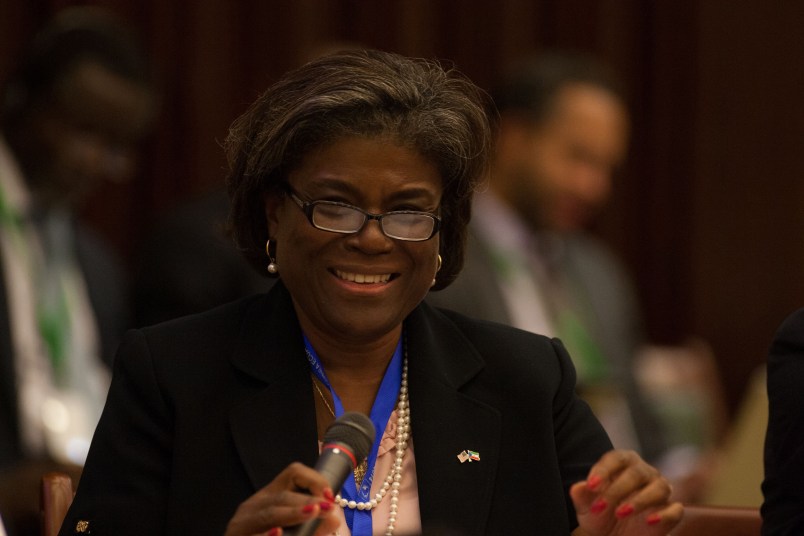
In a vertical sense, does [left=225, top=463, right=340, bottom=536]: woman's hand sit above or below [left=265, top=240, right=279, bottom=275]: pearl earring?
below

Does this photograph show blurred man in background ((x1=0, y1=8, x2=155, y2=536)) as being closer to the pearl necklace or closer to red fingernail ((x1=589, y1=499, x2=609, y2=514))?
the pearl necklace

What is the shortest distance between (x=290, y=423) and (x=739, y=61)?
4.63 meters

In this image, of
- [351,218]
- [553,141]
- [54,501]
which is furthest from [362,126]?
[553,141]

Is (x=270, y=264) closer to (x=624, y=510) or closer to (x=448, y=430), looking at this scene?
(x=448, y=430)

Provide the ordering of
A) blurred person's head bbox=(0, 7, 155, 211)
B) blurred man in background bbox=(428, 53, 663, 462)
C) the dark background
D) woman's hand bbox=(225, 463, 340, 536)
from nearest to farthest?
1. woman's hand bbox=(225, 463, 340, 536)
2. blurred person's head bbox=(0, 7, 155, 211)
3. blurred man in background bbox=(428, 53, 663, 462)
4. the dark background

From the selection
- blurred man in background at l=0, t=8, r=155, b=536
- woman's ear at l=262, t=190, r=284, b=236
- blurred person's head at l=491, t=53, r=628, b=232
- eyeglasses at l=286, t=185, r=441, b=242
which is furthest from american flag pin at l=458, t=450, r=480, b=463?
blurred person's head at l=491, t=53, r=628, b=232

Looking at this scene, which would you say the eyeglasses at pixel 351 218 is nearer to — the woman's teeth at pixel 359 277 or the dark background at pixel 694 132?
the woman's teeth at pixel 359 277

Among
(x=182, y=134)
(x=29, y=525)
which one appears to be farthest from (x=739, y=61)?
(x=29, y=525)

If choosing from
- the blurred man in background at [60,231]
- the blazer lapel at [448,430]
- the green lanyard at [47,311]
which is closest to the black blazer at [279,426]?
the blazer lapel at [448,430]

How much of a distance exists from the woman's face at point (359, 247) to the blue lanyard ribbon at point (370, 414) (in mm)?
78

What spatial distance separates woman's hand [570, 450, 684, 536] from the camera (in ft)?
6.61

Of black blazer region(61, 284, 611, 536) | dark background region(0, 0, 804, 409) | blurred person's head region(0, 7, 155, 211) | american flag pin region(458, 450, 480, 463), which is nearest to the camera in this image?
black blazer region(61, 284, 611, 536)

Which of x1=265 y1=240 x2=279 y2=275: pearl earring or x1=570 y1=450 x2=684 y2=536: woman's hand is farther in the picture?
x1=265 y1=240 x2=279 y2=275: pearl earring

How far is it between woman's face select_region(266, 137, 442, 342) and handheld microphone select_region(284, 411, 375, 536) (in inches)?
16.3
